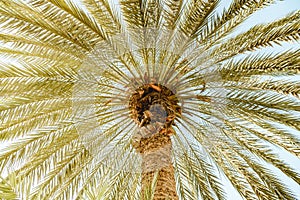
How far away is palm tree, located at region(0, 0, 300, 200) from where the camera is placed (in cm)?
608

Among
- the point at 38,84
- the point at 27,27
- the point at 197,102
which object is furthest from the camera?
the point at 197,102

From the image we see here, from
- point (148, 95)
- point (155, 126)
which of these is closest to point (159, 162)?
point (155, 126)

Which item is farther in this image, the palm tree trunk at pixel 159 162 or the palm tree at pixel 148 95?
the palm tree at pixel 148 95

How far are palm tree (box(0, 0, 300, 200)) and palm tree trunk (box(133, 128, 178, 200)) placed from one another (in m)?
0.02

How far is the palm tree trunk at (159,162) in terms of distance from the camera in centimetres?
564

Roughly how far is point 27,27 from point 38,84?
97 centimetres

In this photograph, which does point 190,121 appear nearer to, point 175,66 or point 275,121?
point 175,66

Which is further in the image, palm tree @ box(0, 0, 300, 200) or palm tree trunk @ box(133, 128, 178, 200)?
palm tree @ box(0, 0, 300, 200)

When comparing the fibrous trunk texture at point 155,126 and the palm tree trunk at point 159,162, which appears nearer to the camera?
the palm tree trunk at point 159,162

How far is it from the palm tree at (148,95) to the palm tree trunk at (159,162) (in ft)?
0.07

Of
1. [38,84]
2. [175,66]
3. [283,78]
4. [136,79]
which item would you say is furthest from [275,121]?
[38,84]

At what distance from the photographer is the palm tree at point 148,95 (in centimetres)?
608

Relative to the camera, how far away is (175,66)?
260 inches

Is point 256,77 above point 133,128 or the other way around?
above
